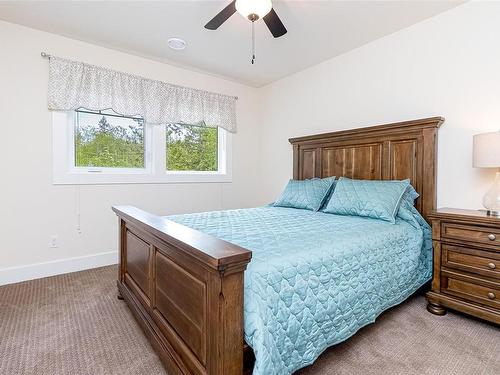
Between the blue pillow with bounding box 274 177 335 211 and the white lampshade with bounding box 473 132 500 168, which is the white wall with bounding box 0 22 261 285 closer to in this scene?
the blue pillow with bounding box 274 177 335 211

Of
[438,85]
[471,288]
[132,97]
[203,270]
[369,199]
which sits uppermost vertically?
[132,97]

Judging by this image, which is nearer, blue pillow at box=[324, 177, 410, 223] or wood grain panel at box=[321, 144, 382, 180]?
blue pillow at box=[324, 177, 410, 223]

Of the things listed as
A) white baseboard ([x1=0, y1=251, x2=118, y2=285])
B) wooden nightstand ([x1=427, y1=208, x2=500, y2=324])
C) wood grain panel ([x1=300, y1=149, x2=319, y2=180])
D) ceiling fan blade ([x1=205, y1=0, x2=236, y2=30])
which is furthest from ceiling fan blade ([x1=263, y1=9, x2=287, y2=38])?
white baseboard ([x1=0, y1=251, x2=118, y2=285])

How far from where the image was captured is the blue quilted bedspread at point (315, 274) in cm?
115

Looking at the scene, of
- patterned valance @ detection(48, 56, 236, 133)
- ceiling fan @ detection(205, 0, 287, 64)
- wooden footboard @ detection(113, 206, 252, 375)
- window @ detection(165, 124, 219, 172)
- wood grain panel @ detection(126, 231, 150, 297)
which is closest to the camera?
wooden footboard @ detection(113, 206, 252, 375)

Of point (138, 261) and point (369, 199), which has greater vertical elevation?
point (369, 199)

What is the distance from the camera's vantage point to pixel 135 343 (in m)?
1.70

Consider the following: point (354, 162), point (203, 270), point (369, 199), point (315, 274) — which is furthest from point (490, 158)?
point (203, 270)

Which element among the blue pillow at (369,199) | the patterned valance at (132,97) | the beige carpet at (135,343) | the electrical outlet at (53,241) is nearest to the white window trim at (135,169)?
the patterned valance at (132,97)

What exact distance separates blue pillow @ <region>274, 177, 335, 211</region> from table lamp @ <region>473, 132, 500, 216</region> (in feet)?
4.19

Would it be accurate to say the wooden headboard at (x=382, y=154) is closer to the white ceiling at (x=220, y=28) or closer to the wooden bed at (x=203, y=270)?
the wooden bed at (x=203, y=270)

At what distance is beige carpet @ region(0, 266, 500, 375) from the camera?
1.49m

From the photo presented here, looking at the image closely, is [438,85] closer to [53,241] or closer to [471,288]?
[471,288]

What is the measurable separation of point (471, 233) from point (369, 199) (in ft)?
2.39
